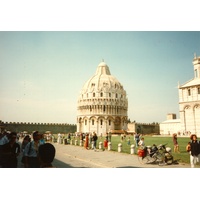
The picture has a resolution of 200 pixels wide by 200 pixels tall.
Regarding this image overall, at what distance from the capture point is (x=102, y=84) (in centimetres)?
5888

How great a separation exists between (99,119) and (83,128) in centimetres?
572

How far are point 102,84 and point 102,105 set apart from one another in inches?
246

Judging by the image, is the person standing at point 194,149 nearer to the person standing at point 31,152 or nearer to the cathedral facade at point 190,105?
the person standing at point 31,152

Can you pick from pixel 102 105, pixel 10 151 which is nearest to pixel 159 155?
pixel 10 151

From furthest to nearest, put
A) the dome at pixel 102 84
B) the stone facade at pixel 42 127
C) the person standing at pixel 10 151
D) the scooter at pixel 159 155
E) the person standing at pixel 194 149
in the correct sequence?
the dome at pixel 102 84
the stone facade at pixel 42 127
the scooter at pixel 159 155
the person standing at pixel 194 149
the person standing at pixel 10 151

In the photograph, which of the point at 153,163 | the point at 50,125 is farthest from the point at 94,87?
the point at 153,163

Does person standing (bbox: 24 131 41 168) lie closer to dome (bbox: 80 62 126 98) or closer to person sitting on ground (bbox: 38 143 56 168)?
person sitting on ground (bbox: 38 143 56 168)

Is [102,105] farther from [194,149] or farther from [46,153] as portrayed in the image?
[46,153]

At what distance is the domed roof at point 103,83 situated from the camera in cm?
5874

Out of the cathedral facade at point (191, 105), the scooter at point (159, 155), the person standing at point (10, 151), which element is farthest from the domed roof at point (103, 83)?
the person standing at point (10, 151)

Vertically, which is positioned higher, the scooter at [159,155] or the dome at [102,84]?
the dome at [102,84]

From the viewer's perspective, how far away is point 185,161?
9.95 m

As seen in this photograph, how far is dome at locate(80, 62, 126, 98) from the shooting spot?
5869 cm
